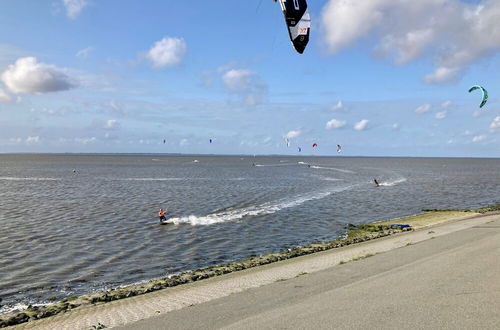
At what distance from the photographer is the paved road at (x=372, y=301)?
9242 mm

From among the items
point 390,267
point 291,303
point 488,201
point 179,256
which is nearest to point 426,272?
point 390,267

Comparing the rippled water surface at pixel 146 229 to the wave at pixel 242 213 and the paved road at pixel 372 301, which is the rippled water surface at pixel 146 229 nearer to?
the wave at pixel 242 213

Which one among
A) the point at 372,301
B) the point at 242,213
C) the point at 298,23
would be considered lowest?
the point at 242,213

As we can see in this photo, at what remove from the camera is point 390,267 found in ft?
50.7

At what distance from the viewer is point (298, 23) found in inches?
572

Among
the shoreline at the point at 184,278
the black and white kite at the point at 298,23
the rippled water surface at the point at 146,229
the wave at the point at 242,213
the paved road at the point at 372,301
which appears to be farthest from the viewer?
the wave at the point at 242,213

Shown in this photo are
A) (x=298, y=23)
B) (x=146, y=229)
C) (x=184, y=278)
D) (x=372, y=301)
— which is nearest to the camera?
(x=372, y=301)

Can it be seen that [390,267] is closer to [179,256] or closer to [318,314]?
[318,314]

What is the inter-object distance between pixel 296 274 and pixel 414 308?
6.53 metres

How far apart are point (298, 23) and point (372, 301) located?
9865 millimetres

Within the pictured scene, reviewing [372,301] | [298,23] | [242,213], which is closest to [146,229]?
[242,213]

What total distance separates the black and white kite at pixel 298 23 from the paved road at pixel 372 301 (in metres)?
8.75

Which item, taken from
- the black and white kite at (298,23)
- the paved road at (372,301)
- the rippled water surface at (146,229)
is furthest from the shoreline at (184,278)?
the black and white kite at (298,23)

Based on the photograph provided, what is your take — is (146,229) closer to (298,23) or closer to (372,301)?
(298,23)
